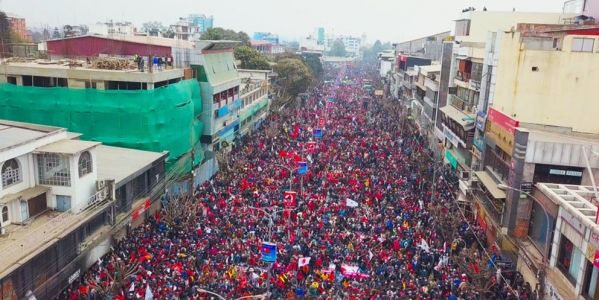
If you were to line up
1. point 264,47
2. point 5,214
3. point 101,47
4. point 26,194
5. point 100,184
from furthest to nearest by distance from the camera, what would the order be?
point 264,47, point 101,47, point 100,184, point 26,194, point 5,214

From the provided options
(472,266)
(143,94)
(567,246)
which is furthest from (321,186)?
(567,246)

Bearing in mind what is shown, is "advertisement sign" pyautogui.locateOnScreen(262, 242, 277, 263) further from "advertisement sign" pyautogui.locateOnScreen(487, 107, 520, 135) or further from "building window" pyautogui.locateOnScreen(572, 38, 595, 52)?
"building window" pyautogui.locateOnScreen(572, 38, 595, 52)

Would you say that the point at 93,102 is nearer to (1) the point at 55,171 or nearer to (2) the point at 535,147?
(1) the point at 55,171

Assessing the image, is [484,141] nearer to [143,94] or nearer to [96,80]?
[143,94]

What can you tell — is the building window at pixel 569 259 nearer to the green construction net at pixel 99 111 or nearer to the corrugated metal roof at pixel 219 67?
the green construction net at pixel 99 111

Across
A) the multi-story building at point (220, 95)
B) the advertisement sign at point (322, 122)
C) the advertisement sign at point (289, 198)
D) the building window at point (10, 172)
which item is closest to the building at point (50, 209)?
the building window at point (10, 172)

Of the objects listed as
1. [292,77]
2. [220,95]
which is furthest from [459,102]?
[292,77]
